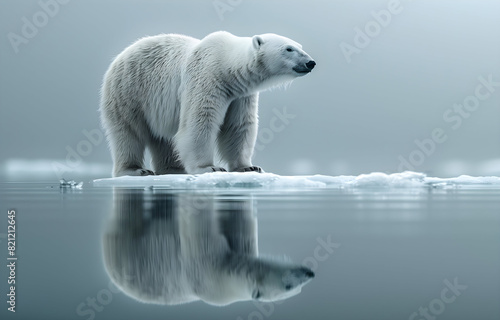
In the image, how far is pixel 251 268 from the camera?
3.99ft

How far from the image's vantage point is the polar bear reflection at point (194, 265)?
1037 millimetres

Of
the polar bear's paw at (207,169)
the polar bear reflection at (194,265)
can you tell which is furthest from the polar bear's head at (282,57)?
the polar bear reflection at (194,265)

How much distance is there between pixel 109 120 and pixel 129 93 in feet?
1.28

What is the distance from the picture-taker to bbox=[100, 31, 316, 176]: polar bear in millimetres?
5684

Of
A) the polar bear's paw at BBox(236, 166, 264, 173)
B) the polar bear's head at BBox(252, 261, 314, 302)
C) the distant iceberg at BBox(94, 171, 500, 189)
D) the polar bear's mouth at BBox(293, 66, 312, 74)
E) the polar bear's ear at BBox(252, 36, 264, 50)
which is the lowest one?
the polar bear's head at BBox(252, 261, 314, 302)

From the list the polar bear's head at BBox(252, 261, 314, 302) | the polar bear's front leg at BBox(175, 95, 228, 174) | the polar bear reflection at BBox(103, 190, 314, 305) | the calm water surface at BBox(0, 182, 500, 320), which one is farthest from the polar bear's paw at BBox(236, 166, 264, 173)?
the polar bear's head at BBox(252, 261, 314, 302)

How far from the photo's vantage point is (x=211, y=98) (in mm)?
5742

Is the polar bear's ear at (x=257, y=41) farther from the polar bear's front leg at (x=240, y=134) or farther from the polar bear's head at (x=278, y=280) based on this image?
the polar bear's head at (x=278, y=280)

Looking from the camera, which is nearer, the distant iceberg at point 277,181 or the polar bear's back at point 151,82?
the distant iceberg at point 277,181

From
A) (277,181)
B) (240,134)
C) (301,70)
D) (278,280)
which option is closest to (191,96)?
(240,134)

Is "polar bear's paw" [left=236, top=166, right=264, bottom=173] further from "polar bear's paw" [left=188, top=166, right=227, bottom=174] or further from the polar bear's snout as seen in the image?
the polar bear's snout

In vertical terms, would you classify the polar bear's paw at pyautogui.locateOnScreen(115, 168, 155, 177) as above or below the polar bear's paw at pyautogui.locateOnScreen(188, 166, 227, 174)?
above

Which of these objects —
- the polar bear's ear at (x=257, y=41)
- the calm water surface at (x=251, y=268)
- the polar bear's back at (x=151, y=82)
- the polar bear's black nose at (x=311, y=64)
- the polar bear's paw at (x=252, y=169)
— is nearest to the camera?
the calm water surface at (x=251, y=268)

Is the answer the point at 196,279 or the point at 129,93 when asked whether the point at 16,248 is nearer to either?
the point at 196,279
